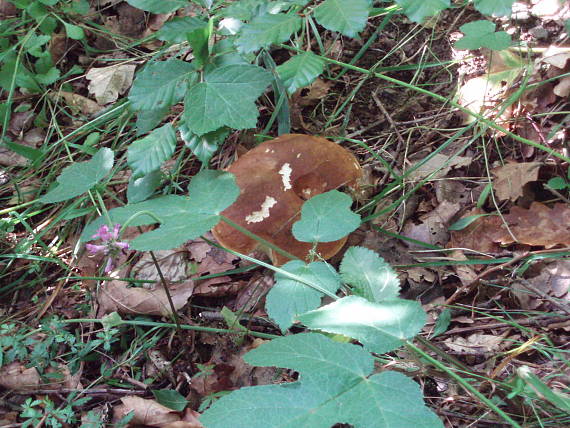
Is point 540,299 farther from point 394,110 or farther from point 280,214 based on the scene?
point 394,110

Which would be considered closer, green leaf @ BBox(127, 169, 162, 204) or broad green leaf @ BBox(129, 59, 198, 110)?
broad green leaf @ BBox(129, 59, 198, 110)

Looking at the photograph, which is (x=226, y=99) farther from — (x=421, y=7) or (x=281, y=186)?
(x=421, y=7)

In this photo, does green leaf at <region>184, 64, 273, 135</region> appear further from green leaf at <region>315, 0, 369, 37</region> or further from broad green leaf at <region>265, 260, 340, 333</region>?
broad green leaf at <region>265, 260, 340, 333</region>

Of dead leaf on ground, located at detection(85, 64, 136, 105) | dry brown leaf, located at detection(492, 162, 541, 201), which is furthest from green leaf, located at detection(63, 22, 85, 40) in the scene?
dry brown leaf, located at detection(492, 162, 541, 201)

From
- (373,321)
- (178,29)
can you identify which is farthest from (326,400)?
(178,29)

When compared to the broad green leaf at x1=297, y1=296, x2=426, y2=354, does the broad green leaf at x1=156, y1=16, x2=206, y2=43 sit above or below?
above

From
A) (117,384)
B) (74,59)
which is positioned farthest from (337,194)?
(74,59)
